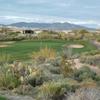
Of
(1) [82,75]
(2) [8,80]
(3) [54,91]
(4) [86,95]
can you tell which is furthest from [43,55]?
(4) [86,95]

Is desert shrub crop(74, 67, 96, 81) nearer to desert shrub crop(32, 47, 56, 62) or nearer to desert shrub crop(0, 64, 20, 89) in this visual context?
desert shrub crop(0, 64, 20, 89)

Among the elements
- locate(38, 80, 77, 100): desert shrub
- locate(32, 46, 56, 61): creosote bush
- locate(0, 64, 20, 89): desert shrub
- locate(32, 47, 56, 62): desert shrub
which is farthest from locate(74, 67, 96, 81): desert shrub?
locate(32, 46, 56, 61): creosote bush

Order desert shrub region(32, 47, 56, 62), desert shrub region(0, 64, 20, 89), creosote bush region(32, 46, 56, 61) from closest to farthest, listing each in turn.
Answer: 1. desert shrub region(0, 64, 20, 89)
2. desert shrub region(32, 47, 56, 62)
3. creosote bush region(32, 46, 56, 61)

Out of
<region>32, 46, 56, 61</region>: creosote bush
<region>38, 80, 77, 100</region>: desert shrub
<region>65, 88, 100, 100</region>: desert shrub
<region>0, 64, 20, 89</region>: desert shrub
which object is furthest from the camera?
<region>32, 46, 56, 61</region>: creosote bush

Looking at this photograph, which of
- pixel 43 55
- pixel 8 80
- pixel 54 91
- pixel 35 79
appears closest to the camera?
pixel 54 91

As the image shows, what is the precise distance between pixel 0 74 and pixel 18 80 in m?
0.93

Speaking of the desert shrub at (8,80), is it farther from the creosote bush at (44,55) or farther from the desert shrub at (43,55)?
the creosote bush at (44,55)

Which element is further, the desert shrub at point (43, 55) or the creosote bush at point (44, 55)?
the creosote bush at point (44, 55)

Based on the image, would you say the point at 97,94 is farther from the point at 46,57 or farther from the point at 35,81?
the point at 46,57

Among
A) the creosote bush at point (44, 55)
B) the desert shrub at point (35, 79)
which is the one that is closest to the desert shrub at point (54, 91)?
the desert shrub at point (35, 79)

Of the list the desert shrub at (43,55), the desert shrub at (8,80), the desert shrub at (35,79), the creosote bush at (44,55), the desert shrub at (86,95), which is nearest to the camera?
the desert shrub at (86,95)

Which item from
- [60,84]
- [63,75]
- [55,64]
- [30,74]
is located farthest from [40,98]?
[55,64]

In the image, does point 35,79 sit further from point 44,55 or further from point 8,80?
point 44,55

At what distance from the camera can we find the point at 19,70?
827 inches
